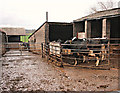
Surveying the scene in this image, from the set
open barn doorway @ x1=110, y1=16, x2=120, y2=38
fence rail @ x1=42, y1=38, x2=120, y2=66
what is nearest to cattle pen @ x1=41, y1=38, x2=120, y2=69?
fence rail @ x1=42, y1=38, x2=120, y2=66

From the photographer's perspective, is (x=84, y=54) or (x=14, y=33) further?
(x=14, y=33)

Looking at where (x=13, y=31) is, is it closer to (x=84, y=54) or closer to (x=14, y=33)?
(x=14, y=33)

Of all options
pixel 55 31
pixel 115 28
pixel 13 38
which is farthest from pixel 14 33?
pixel 115 28

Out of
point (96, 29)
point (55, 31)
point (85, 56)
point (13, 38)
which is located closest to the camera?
point (85, 56)

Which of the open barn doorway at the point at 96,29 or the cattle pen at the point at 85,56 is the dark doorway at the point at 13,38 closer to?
the open barn doorway at the point at 96,29

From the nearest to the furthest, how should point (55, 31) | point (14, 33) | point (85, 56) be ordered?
1. point (85, 56)
2. point (55, 31)
3. point (14, 33)

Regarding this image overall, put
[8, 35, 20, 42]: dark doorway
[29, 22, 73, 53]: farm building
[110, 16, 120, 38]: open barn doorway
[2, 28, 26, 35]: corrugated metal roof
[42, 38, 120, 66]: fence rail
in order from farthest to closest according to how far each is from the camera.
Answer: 1. [8, 35, 20, 42]: dark doorway
2. [2, 28, 26, 35]: corrugated metal roof
3. [110, 16, 120, 38]: open barn doorway
4. [29, 22, 73, 53]: farm building
5. [42, 38, 120, 66]: fence rail

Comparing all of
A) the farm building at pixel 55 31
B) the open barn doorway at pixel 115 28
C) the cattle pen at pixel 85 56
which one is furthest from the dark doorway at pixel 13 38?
the cattle pen at pixel 85 56

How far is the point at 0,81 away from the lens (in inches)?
→ 200

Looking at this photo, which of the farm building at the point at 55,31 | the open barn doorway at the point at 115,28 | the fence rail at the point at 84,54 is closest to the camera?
the fence rail at the point at 84,54

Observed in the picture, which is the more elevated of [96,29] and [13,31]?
[13,31]

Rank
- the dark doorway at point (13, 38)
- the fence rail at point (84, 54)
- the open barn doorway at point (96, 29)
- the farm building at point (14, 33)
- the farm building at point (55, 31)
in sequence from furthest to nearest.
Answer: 1. the dark doorway at point (13, 38)
2. the farm building at point (14, 33)
3. the open barn doorway at point (96, 29)
4. the farm building at point (55, 31)
5. the fence rail at point (84, 54)

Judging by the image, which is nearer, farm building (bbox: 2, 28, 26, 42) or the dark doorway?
farm building (bbox: 2, 28, 26, 42)

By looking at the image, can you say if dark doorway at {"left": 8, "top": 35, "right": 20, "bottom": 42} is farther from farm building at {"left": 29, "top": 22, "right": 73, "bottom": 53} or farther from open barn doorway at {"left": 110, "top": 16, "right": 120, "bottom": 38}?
open barn doorway at {"left": 110, "top": 16, "right": 120, "bottom": 38}
